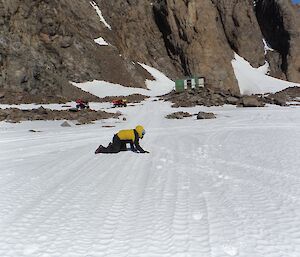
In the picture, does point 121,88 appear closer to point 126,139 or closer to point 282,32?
point 126,139

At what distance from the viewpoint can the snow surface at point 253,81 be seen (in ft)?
250

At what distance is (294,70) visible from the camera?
279ft

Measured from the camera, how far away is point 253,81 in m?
78.8

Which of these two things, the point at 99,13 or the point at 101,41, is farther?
the point at 99,13

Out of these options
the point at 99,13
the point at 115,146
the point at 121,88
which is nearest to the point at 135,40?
the point at 99,13

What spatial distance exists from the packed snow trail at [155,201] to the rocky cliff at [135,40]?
32.5 m

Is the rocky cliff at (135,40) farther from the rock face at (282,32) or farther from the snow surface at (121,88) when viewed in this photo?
the snow surface at (121,88)

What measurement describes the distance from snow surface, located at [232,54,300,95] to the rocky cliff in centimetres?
276

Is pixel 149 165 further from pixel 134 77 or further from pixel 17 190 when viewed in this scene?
pixel 134 77

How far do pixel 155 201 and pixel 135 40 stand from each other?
67687 millimetres

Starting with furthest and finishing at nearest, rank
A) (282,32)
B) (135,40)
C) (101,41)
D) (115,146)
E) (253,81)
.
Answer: (282,32) → (253,81) → (135,40) → (101,41) → (115,146)

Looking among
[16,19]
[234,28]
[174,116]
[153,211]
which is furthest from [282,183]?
[234,28]

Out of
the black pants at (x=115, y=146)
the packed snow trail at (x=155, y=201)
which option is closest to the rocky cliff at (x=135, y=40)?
the black pants at (x=115, y=146)

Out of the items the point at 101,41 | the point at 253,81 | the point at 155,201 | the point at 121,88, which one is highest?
the point at 101,41
